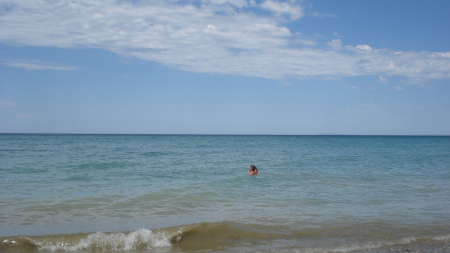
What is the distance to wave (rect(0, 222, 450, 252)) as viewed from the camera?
321 inches

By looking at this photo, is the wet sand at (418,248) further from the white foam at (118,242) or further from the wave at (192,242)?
the white foam at (118,242)

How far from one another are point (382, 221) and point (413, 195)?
4.98 metres

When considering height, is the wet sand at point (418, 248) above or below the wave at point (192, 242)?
above

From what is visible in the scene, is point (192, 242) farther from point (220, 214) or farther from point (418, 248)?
point (418, 248)

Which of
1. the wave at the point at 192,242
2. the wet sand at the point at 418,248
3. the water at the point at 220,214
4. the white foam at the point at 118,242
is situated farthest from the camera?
the water at the point at 220,214

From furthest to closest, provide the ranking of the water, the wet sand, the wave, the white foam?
the water < the white foam < the wave < the wet sand

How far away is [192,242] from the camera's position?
28.8 feet

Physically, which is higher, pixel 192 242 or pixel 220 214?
pixel 220 214

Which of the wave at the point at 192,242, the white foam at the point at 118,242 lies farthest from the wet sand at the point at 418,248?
the white foam at the point at 118,242

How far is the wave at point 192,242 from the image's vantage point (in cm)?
816

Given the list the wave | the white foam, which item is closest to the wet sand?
the wave

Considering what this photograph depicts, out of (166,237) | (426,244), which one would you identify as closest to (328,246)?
(426,244)

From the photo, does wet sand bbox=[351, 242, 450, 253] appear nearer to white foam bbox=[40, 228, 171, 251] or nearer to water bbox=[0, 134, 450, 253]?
water bbox=[0, 134, 450, 253]

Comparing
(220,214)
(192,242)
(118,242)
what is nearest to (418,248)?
Result: (192,242)
